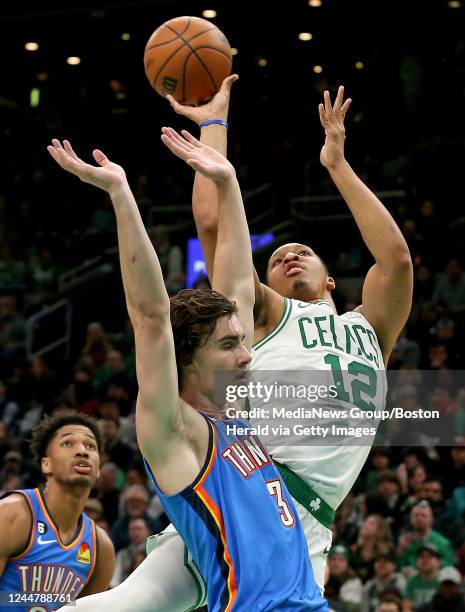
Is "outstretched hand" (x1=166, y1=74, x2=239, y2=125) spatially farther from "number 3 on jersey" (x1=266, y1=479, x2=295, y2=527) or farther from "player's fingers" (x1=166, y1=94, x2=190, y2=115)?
"number 3 on jersey" (x1=266, y1=479, x2=295, y2=527)

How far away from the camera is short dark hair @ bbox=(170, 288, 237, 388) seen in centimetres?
363

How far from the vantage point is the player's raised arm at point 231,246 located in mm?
4172

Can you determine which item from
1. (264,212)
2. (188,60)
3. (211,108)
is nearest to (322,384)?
(211,108)

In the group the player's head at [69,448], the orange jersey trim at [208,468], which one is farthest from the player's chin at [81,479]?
the orange jersey trim at [208,468]

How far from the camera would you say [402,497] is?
909 centimetres

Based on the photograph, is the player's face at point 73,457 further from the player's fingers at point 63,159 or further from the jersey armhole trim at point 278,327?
the player's fingers at point 63,159

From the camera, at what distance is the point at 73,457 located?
600 centimetres

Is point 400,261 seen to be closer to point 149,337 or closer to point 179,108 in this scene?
point 179,108

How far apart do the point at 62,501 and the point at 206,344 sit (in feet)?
8.88

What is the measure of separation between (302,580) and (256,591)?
18 centimetres

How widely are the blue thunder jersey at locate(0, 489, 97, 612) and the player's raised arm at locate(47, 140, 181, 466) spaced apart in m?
2.65

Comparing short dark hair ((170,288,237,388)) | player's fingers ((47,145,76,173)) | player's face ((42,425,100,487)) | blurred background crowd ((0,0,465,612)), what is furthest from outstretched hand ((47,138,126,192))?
blurred background crowd ((0,0,465,612))

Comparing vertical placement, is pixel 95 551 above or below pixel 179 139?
below

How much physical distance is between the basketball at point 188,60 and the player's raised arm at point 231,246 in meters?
1.06
